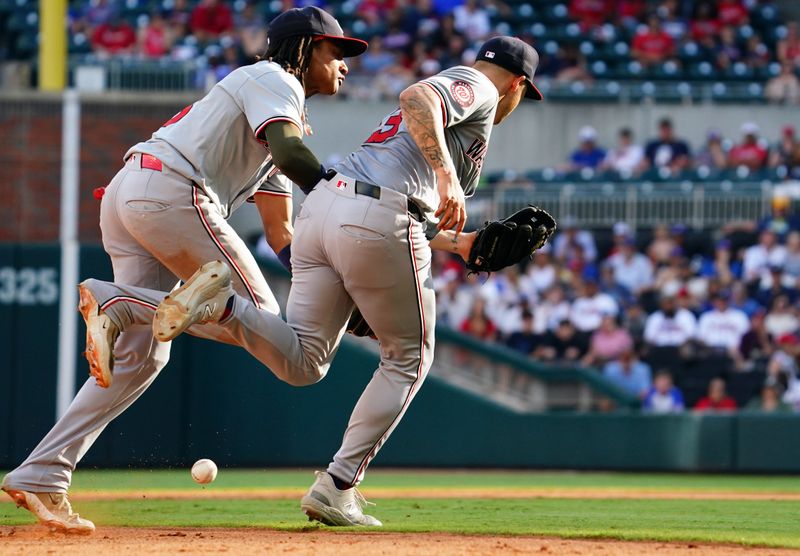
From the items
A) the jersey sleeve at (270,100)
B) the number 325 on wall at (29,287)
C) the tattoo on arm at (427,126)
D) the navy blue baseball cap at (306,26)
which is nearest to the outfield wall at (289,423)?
the number 325 on wall at (29,287)

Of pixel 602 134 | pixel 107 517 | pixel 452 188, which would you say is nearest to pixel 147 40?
pixel 602 134

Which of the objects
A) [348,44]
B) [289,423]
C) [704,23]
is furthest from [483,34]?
[348,44]

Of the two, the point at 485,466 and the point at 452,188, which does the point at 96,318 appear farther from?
the point at 485,466

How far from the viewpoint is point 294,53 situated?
16.5ft

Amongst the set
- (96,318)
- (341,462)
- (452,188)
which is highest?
(452,188)

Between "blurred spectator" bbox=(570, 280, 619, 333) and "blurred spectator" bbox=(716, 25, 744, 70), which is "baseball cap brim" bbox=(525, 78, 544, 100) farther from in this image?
"blurred spectator" bbox=(716, 25, 744, 70)

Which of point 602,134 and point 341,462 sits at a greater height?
point 602,134

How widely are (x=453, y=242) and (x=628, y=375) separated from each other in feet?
22.5

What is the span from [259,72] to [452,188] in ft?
3.02

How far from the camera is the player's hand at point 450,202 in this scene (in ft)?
14.9

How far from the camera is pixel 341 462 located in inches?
193

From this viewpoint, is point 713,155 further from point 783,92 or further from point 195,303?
point 195,303

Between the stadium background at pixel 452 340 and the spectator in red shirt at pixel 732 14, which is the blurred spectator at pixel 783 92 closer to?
the stadium background at pixel 452 340

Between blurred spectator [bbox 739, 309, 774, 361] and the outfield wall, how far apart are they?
0.75 metres
